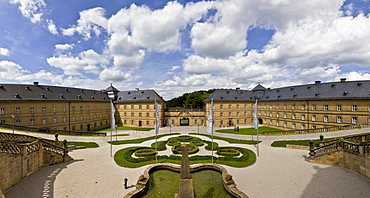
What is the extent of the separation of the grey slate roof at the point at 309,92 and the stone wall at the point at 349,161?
78.3 feet

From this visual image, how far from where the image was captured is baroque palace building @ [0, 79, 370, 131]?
3064 cm

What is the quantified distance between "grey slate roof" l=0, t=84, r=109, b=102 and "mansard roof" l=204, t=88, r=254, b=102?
35246 millimetres

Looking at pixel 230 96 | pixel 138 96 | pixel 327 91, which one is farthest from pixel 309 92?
pixel 138 96

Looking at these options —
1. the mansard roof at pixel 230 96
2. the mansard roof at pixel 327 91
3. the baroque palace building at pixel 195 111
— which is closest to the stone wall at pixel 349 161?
the baroque palace building at pixel 195 111

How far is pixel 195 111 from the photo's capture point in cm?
4934

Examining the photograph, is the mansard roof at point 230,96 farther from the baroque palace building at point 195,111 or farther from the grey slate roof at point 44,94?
the grey slate roof at point 44,94

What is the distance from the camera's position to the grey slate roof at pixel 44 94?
100ft

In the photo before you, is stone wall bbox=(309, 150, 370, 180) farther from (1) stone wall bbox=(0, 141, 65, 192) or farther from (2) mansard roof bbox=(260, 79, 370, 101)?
(1) stone wall bbox=(0, 141, 65, 192)

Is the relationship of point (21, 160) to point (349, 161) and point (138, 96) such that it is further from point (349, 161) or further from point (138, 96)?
point (138, 96)

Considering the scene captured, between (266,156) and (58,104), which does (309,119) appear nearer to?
(266,156)

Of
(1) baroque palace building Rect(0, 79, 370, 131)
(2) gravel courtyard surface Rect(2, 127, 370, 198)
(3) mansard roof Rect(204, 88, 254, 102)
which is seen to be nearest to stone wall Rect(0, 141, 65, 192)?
(2) gravel courtyard surface Rect(2, 127, 370, 198)

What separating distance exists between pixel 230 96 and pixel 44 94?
1915 inches

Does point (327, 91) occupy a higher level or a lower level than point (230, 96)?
higher

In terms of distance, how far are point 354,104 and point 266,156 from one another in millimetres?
26378
